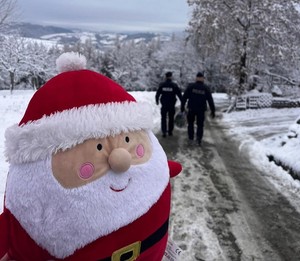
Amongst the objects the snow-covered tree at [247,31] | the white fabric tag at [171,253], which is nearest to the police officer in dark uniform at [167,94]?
the white fabric tag at [171,253]

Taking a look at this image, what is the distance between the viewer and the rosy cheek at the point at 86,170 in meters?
1.73

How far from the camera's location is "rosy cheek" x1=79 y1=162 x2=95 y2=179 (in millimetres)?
1730

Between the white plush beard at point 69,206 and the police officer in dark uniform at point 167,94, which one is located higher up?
the white plush beard at point 69,206

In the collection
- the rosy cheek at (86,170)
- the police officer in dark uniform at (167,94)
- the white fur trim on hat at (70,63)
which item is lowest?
the police officer in dark uniform at (167,94)

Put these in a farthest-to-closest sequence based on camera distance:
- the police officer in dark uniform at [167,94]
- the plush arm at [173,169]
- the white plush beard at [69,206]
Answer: the police officer in dark uniform at [167,94], the plush arm at [173,169], the white plush beard at [69,206]

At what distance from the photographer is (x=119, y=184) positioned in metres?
1.76

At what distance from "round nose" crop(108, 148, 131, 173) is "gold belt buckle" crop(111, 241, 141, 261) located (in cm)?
43

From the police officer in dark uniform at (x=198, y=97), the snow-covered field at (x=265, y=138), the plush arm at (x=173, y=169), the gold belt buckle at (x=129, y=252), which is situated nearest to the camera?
the gold belt buckle at (x=129, y=252)

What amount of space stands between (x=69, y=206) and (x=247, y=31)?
17752mm

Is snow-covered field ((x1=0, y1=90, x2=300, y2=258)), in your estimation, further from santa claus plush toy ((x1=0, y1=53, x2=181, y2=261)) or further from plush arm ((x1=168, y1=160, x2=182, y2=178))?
santa claus plush toy ((x1=0, y1=53, x2=181, y2=261))

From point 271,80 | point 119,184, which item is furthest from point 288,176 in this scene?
point 271,80

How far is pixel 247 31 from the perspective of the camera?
17.8 metres

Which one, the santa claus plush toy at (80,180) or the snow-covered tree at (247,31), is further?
the snow-covered tree at (247,31)

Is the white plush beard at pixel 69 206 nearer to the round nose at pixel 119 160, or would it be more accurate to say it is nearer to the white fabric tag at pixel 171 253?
the round nose at pixel 119 160
